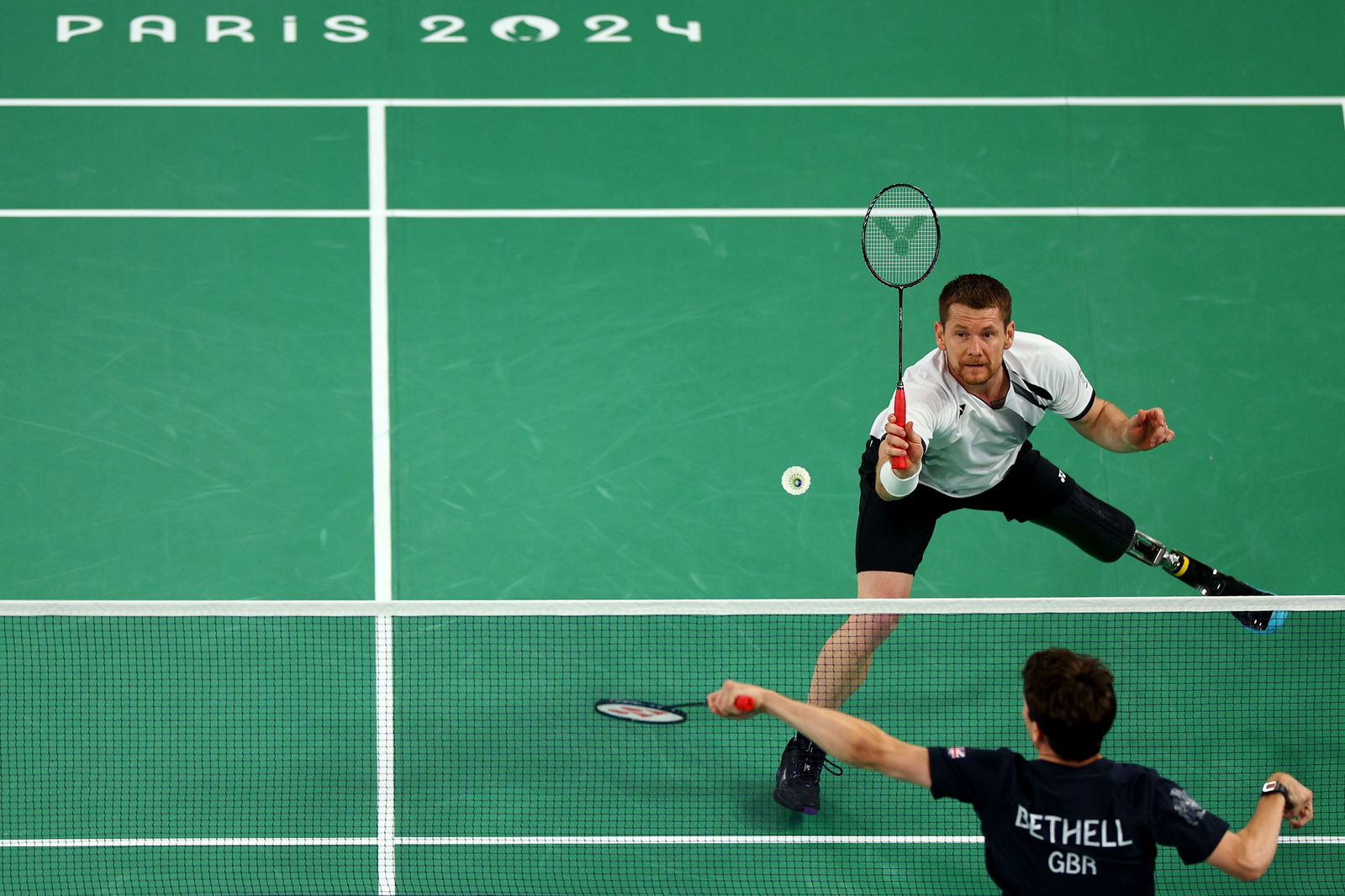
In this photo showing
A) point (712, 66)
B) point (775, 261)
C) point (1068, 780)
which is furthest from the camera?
point (712, 66)

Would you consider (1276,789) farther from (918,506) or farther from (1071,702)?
(918,506)

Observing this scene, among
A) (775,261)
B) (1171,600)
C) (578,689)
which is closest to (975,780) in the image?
(1171,600)

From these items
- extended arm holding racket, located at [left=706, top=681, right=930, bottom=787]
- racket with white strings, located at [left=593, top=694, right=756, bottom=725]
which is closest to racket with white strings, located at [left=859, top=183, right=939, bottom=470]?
racket with white strings, located at [left=593, top=694, right=756, bottom=725]

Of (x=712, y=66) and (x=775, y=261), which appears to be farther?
(x=712, y=66)

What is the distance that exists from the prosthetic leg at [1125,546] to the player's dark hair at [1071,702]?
2.46 meters

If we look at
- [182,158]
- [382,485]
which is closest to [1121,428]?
[382,485]

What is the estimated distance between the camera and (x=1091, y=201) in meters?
7.79

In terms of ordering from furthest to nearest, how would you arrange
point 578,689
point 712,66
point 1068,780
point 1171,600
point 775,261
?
1. point 712,66
2. point 775,261
3. point 578,689
4. point 1171,600
5. point 1068,780

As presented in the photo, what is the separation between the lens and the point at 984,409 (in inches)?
213

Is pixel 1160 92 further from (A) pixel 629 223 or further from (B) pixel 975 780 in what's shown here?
(B) pixel 975 780

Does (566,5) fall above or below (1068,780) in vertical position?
above

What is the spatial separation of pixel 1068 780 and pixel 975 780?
223 mm

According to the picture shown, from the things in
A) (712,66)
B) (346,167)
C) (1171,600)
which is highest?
(712,66)

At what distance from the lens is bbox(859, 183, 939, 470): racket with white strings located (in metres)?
6.91
